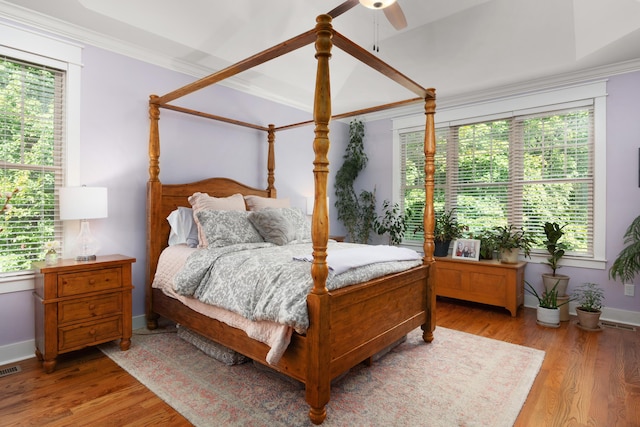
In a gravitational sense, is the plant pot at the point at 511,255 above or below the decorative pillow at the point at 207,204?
below

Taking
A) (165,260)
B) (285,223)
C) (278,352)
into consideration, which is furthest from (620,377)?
(165,260)

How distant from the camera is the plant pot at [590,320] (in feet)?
11.1

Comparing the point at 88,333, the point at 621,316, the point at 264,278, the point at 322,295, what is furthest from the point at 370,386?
the point at 621,316

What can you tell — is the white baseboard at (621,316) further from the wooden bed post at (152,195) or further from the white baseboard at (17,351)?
the white baseboard at (17,351)

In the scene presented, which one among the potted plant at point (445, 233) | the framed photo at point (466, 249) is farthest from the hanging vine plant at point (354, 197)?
the framed photo at point (466, 249)

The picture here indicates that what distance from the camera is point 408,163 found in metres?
5.33

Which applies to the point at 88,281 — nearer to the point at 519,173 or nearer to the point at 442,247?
the point at 442,247

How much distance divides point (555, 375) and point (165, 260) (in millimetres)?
3230

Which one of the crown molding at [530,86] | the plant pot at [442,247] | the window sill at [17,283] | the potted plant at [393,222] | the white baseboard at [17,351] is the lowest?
the white baseboard at [17,351]

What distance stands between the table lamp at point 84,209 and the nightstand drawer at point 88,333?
51cm

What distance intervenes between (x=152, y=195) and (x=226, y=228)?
0.79 m

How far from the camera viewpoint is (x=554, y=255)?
3.86 m

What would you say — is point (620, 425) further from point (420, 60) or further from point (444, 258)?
point (420, 60)

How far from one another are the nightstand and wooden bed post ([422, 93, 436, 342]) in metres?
2.54
